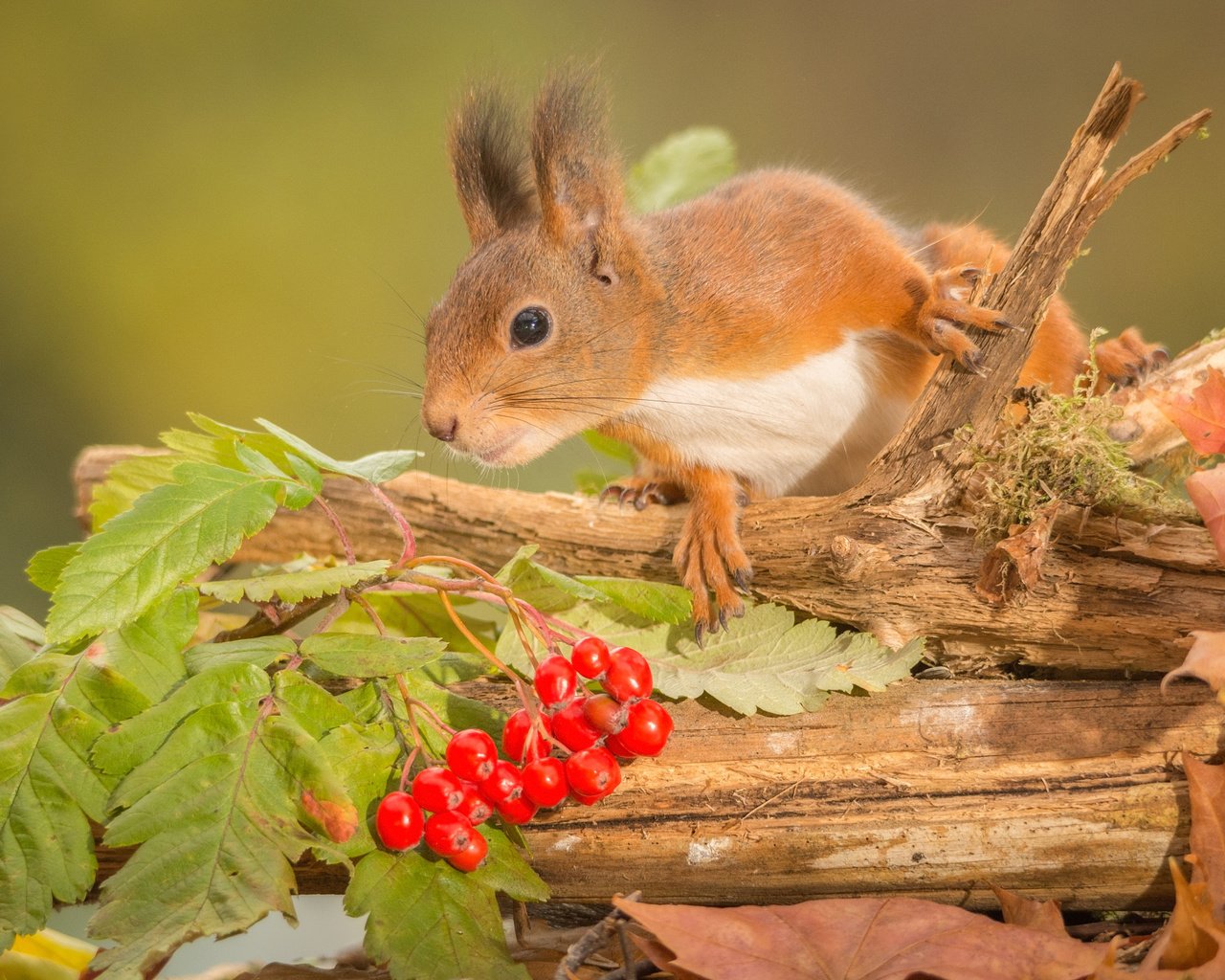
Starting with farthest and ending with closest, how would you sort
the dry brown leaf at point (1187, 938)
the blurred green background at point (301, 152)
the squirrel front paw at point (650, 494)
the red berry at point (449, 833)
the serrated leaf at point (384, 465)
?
1. the blurred green background at point (301, 152)
2. the squirrel front paw at point (650, 494)
3. the serrated leaf at point (384, 465)
4. the red berry at point (449, 833)
5. the dry brown leaf at point (1187, 938)

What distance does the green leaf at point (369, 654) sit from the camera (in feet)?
2.65

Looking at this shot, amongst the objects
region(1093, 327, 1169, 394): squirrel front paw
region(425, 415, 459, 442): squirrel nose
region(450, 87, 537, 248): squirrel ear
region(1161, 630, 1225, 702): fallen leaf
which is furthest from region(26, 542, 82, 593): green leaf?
region(1093, 327, 1169, 394): squirrel front paw

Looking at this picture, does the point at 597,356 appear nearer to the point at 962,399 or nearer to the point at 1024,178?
the point at 962,399

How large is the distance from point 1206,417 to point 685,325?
1.72 ft

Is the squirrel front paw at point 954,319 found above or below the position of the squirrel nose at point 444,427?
above

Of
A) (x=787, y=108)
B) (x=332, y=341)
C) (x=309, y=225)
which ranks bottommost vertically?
(x=332, y=341)

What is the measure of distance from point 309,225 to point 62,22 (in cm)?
61

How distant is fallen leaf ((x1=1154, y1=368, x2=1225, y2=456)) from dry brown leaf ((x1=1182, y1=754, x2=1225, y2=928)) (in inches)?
9.0

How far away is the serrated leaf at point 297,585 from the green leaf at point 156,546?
0.16 ft

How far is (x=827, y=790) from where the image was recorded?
869 mm

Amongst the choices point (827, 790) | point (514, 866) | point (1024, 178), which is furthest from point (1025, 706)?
point (1024, 178)

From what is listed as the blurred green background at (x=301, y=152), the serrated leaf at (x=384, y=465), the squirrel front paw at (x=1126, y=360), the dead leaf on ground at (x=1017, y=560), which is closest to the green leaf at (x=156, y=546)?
the serrated leaf at (x=384, y=465)

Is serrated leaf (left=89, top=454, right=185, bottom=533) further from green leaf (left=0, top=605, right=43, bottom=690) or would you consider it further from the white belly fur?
the white belly fur

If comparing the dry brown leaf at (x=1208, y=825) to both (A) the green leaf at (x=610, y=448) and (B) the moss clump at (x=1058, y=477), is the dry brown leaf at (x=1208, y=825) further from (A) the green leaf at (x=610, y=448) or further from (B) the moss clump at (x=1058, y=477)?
(A) the green leaf at (x=610, y=448)
